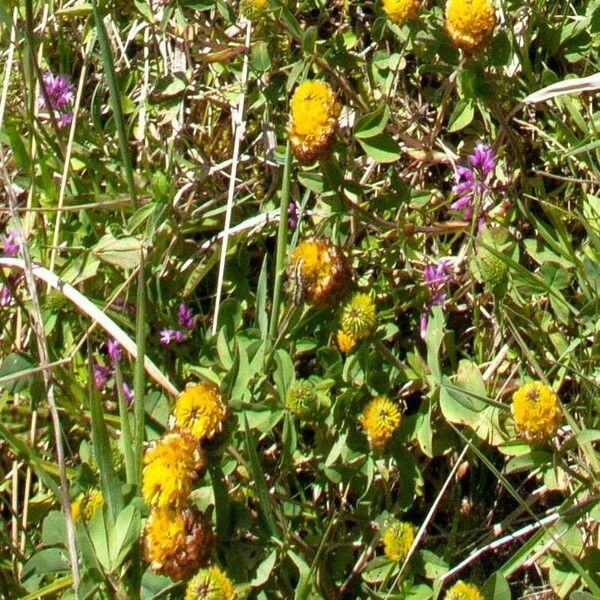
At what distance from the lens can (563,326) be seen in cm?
208

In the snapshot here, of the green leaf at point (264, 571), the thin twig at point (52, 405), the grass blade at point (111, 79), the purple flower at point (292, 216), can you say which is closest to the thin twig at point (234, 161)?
the purple flower at point (292, 216)

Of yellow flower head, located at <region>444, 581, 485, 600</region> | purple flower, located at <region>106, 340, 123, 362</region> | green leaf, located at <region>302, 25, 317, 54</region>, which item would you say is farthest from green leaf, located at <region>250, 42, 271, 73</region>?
yellow flower head, located at <region>444, 581, 485, 600</region>

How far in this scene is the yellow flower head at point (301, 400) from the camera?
1839mm

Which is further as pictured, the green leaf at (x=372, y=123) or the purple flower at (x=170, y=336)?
the purple flower at (x=170, y=336)

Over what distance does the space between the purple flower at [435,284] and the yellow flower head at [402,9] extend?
48 centimetres

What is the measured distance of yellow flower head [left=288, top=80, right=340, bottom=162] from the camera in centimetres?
185

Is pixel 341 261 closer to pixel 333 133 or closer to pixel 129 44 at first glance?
pixel 333 133

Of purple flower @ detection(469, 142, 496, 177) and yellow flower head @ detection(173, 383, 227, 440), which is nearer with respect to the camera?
yellow flower head @ detection(173, 383, 227, 440)

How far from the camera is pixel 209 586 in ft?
5.43

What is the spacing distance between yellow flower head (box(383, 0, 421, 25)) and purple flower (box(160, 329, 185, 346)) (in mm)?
737

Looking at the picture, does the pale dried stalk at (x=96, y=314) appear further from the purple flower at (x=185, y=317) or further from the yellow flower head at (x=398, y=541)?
the yellow flower head at (x=398, y=541)

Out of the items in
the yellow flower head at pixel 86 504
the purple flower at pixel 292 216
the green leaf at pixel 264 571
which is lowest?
the green leaf at pixel 264 571

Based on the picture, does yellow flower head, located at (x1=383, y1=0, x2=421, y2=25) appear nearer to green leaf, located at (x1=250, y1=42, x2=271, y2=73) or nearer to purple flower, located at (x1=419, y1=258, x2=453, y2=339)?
A: green leaf, located at (x1=250, y1=42, x2=271, y2=73)

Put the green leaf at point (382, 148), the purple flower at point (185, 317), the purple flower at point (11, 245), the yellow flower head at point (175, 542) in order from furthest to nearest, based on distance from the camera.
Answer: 1. the purple flower at point (11, 245)
2. the purple flower at point (185, 317)
3. the green leaf at point (382, 148)
4. the yellow flower head at point (175, 542)
